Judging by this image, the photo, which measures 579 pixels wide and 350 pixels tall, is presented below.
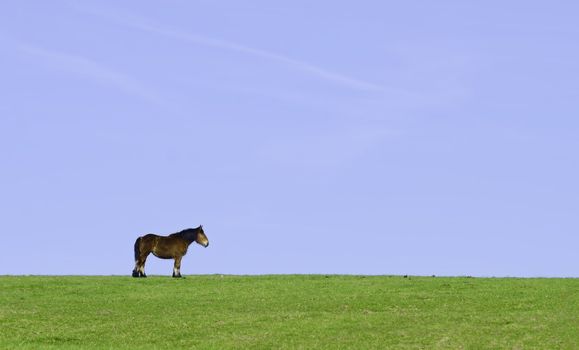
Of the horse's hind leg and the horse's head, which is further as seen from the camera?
the horse's head

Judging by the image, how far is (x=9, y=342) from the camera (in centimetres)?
3219

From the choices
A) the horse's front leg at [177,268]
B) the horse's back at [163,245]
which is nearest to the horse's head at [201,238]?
the horse's back at [163,245]

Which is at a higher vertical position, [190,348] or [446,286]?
[446,286]

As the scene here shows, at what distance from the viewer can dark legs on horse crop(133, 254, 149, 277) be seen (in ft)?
160

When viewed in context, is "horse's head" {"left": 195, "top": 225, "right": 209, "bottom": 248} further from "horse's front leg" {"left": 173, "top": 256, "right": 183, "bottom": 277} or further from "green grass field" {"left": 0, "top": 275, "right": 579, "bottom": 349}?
"green grass field" {"left": 0, "top": 275, "right": 579, "bottom": 349}

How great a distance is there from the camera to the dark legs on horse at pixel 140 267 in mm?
48812

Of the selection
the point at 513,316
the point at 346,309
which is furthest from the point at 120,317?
the point at 513,316

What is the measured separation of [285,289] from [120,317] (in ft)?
30.3

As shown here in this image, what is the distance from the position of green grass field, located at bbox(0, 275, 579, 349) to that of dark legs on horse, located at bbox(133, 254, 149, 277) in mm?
1056

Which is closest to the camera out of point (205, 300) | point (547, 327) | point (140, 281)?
point (547, 327)

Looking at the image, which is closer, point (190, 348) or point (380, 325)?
point (190, 348)

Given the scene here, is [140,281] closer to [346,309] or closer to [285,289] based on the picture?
[285,289]

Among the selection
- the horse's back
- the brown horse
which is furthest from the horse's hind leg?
the horse's back

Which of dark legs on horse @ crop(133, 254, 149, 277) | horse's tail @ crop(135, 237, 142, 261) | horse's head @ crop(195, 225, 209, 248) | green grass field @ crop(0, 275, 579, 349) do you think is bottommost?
green grass field @ crop(0, 275, 579, 349)
